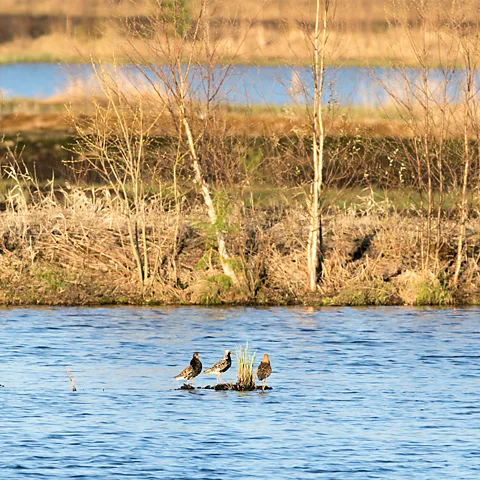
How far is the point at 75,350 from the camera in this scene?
78.2ft

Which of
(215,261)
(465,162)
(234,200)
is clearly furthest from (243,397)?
(465,162)

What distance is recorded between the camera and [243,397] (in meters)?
20.0

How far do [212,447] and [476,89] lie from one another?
1307 cm

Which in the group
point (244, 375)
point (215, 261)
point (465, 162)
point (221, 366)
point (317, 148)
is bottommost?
point (244, 375)

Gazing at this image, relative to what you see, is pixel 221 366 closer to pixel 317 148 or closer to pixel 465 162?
pixel 317 148

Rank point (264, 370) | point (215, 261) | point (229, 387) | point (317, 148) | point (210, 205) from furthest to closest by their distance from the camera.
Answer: point (215, 261) → point (317, 148) → point (210, 205) → point (229, 387) → point (264, 370)

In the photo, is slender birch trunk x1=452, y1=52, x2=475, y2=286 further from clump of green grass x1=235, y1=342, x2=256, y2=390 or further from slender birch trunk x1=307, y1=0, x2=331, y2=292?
clump of green grass x1=235, y1=342, x2=256, y2=390

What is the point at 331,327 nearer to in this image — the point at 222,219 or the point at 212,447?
the point at 222,219

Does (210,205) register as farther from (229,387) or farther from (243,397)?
(243,397)

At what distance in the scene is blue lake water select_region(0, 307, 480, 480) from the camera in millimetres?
16469

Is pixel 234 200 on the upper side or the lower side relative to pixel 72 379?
upper

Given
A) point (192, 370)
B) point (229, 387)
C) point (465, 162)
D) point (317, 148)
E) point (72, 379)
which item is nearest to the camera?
point (192, 370)

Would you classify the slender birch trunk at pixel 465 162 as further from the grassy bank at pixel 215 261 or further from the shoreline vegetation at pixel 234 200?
the grassy bank at pixel 215 261

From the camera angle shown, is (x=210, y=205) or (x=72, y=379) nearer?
(x=72, y=379)
